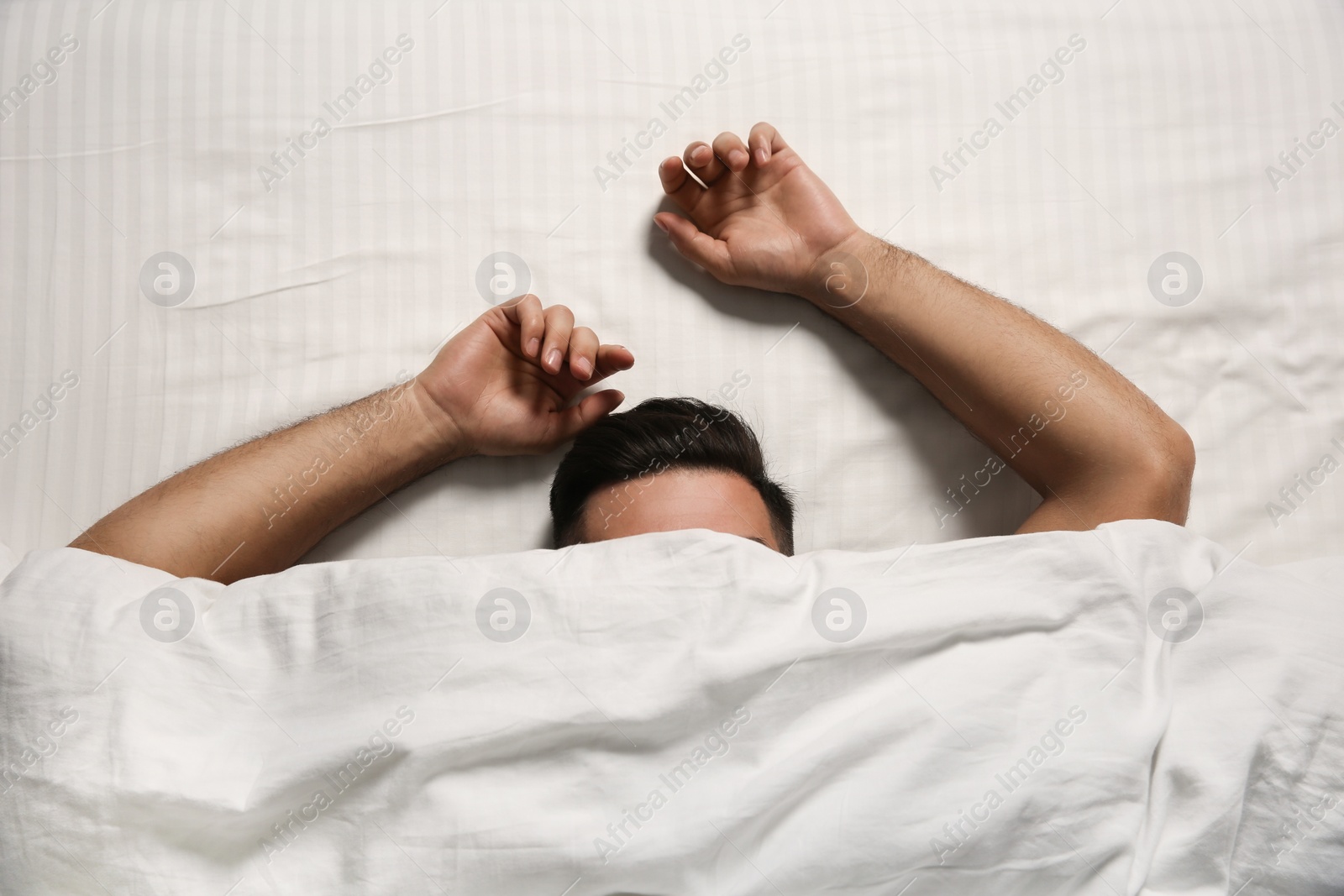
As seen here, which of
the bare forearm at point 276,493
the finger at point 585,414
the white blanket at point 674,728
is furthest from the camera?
the finger at point 585,414

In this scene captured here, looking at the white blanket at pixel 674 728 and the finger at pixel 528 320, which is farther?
the finger at pixel 528 320

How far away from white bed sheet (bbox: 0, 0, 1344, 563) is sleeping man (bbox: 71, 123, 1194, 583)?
0.17 ft

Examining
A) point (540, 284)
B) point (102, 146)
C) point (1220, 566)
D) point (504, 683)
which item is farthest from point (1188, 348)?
point (102, 146)

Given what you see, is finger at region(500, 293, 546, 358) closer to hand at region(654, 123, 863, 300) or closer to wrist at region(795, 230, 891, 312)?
hand at region(654, 123, 863, 300)

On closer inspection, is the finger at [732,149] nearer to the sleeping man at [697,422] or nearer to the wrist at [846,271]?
the sleeping man at [697,422]

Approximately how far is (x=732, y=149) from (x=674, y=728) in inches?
26.2

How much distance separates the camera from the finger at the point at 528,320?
97 cm

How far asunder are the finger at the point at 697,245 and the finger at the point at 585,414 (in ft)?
0.63

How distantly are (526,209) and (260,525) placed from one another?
1.56ft

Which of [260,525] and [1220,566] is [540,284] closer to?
[260,525]

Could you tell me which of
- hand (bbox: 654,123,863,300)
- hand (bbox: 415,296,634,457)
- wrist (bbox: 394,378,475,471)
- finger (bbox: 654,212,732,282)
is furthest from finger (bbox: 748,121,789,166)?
wrist (bbox: 394,378,475,471)

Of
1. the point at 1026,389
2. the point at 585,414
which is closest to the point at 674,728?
the point at 585,414

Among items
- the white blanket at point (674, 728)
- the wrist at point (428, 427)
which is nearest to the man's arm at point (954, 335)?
the white blanket at point (674, 728)

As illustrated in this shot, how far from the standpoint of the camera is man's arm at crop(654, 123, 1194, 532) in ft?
3.04
